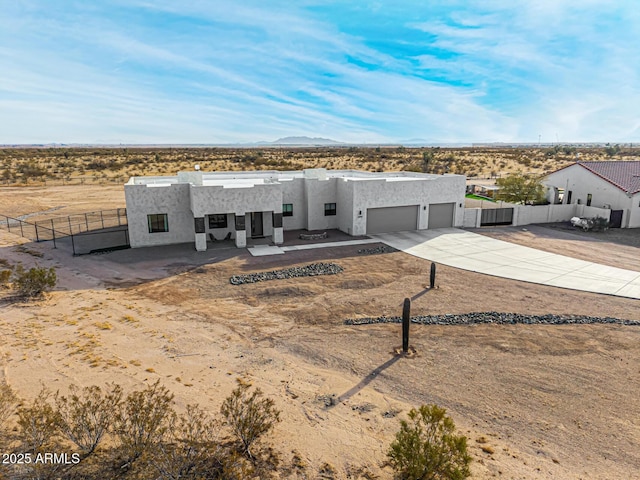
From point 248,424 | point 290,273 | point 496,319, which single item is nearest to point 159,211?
point 290,273

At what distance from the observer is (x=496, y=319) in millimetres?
15844

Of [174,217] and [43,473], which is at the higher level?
[174,217]

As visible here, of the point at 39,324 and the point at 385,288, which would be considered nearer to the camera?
the point at 39,324

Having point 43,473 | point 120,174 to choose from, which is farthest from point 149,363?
point 120,174

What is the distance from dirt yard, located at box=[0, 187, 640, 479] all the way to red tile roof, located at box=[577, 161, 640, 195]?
21.9m

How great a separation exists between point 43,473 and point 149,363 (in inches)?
191

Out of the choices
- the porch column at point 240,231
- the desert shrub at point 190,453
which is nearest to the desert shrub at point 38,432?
the desert shrub at point 190,453

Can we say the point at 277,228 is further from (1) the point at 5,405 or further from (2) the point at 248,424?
(2) the point at 248,424

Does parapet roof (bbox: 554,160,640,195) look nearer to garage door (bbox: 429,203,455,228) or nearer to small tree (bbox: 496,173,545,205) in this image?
small tree (bbox: 496,173,545,205)

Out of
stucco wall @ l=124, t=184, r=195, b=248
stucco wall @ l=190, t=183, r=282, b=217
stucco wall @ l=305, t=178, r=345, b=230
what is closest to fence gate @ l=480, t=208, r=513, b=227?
stucco wall @ l=305, t=178, r=345, b=230

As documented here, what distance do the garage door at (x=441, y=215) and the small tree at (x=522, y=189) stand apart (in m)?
9.20

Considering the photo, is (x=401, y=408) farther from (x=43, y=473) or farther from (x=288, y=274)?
(x=288, y=274)

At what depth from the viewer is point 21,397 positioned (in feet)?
33.1

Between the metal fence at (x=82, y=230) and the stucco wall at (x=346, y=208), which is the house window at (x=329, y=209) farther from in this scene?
the metal fence at (x=82, y=230)
